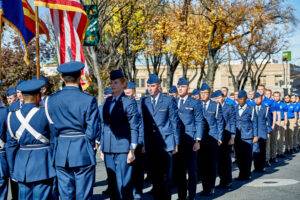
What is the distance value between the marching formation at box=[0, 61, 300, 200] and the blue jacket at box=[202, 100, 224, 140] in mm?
20

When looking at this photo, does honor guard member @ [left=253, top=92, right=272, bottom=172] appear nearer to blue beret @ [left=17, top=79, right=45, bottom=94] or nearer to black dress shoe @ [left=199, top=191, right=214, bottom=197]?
black dress shoe @ [left=199, top=191, right=214, bottom=197]

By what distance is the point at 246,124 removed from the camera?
12.5 meters

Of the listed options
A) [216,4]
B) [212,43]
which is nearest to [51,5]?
[216,4]

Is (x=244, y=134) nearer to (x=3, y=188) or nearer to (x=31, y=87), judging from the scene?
(x=3, y=188)

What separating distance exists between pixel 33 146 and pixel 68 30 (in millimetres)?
4489

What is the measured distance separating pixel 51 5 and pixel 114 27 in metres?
22.1

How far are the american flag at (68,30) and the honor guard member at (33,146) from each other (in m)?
3.76

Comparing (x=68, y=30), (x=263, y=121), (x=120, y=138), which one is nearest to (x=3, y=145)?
(x=120, y=138)

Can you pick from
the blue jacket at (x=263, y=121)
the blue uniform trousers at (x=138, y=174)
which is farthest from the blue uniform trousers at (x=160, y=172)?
the blue jacket at (x=263, y=121)

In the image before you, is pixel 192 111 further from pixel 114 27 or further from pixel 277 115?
pixel 114 27

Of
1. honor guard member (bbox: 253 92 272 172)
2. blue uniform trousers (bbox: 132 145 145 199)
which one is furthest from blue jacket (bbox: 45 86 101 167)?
honor guard member (bbox: 253 92 272 172)

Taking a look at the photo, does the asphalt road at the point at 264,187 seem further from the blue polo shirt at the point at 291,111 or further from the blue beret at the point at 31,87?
the blue polo shirt at the point at 291,111

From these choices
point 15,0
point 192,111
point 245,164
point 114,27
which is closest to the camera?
point 192,111

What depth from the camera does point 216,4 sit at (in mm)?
33156
